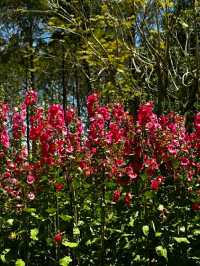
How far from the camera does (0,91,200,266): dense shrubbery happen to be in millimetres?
5641

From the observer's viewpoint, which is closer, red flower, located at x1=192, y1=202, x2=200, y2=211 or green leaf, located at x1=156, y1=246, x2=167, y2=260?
green leaf, located at x1=156, y1=246, x2=167, y2=260

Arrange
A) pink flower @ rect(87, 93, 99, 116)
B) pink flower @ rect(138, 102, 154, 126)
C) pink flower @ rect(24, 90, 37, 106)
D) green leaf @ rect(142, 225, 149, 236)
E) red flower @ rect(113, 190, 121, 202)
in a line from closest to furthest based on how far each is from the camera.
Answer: green leaf @ rect(142, 225, 149, 236) → pink flower @ rect(138, 102, 154, 126) → red flower @ rect(113, 190, 121, 202) → pink flower @ rect(87, 93, 99, 116) → pink flower @ rect(24, 90, 37, 106)

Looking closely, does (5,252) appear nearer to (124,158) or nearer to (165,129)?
(124,158)

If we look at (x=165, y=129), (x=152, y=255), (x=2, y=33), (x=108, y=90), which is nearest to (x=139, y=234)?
(x=152, y=255)

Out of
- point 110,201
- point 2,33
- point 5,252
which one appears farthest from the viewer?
point 2,33

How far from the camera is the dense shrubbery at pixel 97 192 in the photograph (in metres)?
5.64

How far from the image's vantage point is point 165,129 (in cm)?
615

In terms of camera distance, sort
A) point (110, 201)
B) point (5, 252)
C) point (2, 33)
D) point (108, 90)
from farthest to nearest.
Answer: point (2, 33)
point (108, 90)
point (110, 201)
point (5, 252)

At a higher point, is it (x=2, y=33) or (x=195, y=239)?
(x=2, y=33)

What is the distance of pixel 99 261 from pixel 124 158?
112 centimetres

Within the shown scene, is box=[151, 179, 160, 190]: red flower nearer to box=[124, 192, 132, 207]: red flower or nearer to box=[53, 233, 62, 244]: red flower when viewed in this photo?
box=[124, 192, 132, 207]: red flower

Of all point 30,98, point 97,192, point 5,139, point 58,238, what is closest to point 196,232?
point 97,192

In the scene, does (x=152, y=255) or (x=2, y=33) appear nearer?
(x=152, y=255)

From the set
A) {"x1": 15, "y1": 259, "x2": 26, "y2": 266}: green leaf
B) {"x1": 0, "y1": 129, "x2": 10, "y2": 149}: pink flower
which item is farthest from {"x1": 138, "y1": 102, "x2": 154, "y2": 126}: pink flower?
{"x1": 15, "y1": 259, "x2": 26, "y2": 266}: green leaf
